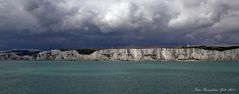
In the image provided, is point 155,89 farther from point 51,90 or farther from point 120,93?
point 51,90

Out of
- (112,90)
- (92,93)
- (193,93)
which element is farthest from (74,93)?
(193,93)

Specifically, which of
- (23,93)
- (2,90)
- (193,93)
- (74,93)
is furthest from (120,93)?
(2,90)

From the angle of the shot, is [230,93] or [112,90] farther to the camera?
[112,90]

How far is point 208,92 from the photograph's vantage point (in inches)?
2042

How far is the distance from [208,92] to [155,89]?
956 centimetres

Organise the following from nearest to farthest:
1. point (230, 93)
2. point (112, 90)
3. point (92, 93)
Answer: point (230, 93), point (92, 93), point (112, 90)

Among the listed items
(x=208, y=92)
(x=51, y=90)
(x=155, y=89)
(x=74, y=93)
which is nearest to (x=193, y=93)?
(x=208, y=92)

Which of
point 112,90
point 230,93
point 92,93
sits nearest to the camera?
point 230,93

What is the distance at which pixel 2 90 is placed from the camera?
183 ft

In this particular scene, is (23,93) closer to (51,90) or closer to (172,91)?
(51,90)

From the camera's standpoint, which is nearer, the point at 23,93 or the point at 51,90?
the point at 23,93

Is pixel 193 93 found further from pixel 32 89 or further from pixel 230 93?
pixel 32 89

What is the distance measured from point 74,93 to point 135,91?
9459mm

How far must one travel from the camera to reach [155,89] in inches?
2290
